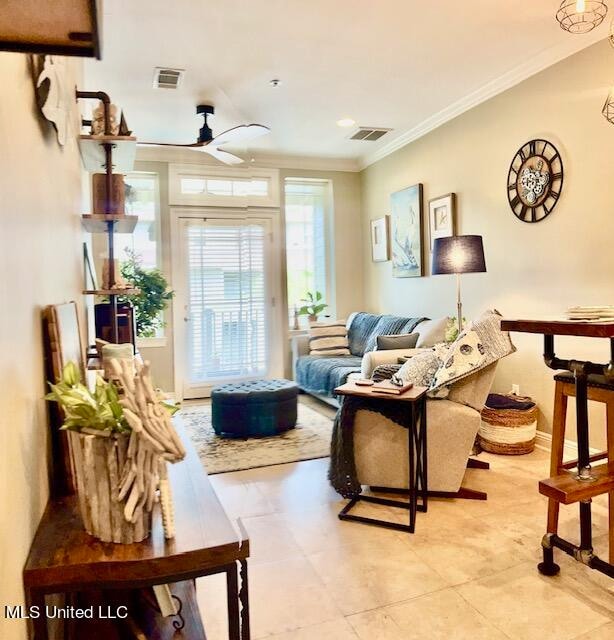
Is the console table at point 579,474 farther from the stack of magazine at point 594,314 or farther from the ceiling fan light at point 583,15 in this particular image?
the ceiling fan light at point 583,15

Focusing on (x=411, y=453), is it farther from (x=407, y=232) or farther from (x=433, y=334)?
(x=407, y=232)

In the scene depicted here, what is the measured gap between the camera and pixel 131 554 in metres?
1.04

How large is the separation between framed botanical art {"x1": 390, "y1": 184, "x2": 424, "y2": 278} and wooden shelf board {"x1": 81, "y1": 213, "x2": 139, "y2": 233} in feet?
10.8

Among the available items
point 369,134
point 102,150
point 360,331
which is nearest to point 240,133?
point 102,150

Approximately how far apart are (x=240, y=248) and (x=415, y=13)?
3.57m

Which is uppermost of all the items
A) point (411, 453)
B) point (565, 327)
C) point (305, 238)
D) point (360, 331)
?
point (305, 238)

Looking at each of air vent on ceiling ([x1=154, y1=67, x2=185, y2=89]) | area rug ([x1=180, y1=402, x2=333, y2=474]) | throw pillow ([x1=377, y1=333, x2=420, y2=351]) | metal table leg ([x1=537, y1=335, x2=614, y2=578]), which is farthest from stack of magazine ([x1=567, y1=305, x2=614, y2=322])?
air vent on ceiling ([x1=154, y1=67, x2=185, y2=89])

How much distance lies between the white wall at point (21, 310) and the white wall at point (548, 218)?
323 cm

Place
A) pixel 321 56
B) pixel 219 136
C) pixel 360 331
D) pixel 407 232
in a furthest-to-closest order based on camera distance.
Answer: pixel 360 331 < pixel 407 232 < pixel 219 136 < pixel 321 56

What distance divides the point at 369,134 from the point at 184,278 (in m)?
2.61

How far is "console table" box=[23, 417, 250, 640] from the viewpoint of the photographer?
995 mm

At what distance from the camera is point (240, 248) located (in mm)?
6180

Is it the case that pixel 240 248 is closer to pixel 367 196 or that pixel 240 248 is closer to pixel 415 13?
pixel 367 196

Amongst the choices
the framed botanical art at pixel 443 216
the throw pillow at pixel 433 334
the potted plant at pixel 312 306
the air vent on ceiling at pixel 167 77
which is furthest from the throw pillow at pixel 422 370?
the potted plant at pixel 312 306
